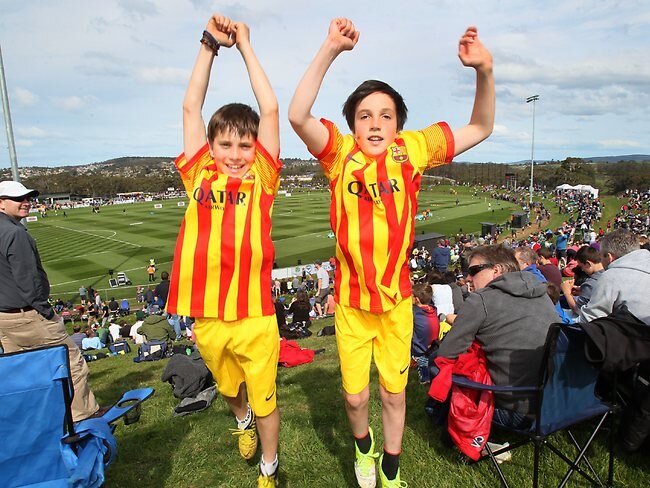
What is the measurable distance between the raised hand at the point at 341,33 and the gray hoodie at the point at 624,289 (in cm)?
283

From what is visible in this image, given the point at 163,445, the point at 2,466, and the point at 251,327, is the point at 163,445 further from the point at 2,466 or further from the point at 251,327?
the point at 251,327

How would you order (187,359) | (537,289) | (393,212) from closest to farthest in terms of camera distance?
(393,212) < (537,289) < (187,359)

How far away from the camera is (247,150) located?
2.75 metres

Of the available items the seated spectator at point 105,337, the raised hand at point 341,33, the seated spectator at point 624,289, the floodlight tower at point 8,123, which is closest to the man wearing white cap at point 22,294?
the raised hand at point 341,33

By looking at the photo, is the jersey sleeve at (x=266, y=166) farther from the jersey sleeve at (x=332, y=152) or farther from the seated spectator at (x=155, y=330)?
the seated spectator at (x=155, y=330)

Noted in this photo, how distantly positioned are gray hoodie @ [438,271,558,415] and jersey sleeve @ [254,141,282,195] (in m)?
1.59

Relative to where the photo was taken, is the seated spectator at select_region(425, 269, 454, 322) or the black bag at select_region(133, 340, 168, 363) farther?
Result: the black bag at select_region(133, 340, 168, 363)

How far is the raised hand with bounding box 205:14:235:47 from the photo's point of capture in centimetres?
275

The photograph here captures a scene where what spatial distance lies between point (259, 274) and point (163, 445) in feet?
6.95

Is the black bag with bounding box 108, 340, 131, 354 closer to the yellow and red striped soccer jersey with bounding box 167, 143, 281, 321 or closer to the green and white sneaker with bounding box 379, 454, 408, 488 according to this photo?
the yellow and red striped soccer jersey with bounding box 167, 143, 281, 321

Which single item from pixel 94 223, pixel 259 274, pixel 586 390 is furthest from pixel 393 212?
pixel 94 223

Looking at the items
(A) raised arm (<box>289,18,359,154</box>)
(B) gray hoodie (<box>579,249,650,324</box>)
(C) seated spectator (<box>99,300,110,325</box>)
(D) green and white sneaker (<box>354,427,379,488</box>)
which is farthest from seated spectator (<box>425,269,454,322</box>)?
(C) seated spectator (<box>99,300,110,325</box>)

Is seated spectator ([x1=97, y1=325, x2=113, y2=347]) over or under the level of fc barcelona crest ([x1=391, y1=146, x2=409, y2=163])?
under

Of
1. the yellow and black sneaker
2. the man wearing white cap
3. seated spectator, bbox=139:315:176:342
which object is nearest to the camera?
the yellow and black sneaker
